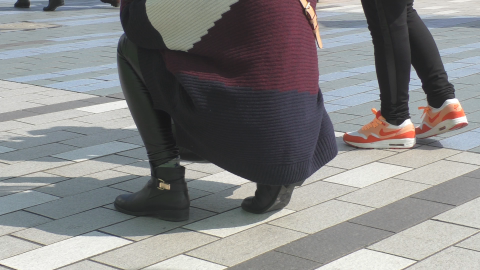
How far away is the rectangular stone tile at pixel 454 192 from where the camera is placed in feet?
10.7

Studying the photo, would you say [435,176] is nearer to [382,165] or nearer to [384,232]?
[382,165]

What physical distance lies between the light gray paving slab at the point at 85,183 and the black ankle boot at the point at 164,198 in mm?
473

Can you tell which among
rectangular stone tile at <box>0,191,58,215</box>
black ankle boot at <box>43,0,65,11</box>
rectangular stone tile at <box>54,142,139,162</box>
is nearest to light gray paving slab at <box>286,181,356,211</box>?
rectangular stone tile at <box>0,191,58,215</box>

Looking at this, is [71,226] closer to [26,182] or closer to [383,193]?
[26,182]

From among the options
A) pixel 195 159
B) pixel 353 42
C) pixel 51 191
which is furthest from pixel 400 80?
pixel 353 42

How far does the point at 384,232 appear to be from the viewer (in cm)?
289

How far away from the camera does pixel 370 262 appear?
2.60 metres

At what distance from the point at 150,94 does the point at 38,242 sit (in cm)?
71

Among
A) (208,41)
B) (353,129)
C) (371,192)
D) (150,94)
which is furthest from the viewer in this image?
(353,129)

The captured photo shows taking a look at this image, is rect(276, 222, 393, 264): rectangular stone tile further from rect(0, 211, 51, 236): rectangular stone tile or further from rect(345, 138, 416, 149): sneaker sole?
rect(345, 138, 416, 149): sneaker sole

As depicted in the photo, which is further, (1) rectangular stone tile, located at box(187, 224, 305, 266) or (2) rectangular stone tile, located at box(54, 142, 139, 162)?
(2) rectangular stone tile, located at box(54, 142, 139, 162)

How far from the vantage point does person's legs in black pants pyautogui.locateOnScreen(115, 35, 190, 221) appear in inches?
119

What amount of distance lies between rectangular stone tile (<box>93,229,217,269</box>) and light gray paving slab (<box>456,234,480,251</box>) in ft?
2.99

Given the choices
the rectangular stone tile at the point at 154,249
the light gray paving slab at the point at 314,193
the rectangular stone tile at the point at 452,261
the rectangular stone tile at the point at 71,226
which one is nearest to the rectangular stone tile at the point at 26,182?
the rectangular stone tile at the point at 71,226
